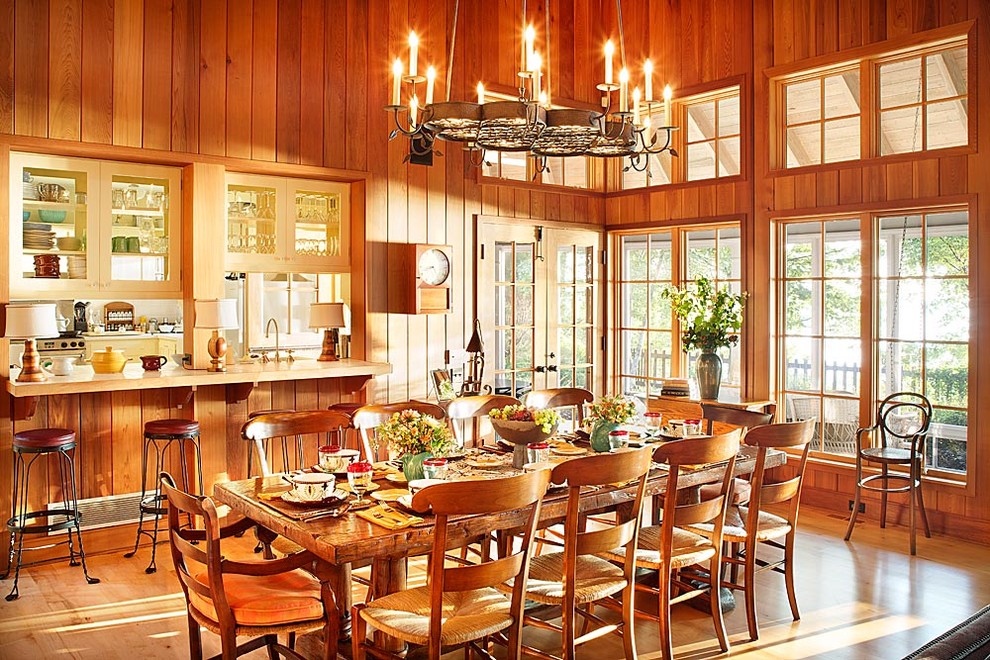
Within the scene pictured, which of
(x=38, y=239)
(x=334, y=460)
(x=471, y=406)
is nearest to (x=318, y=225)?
(x=38, y=239)

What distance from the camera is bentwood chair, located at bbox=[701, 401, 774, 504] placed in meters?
4.47

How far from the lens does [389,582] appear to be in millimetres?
3203

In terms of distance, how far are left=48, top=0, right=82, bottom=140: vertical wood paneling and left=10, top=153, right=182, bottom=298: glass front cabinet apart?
0.70 ft

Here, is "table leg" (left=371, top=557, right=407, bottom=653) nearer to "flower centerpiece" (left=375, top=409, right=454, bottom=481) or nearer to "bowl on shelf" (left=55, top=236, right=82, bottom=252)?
"flower centerpiece" (left=375, top=409, right=454, bottom=481)

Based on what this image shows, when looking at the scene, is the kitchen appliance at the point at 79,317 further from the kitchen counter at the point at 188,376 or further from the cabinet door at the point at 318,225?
the cabinet door at the point at 318,225

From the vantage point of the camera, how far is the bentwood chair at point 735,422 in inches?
176

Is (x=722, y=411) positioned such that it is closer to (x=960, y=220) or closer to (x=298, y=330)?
(x=960, y=220)

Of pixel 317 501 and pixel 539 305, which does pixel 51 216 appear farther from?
pixel 539 305

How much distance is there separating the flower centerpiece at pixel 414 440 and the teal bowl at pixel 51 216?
2.94 meters

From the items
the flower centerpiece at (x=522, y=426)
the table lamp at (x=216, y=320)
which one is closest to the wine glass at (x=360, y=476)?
the flower centerpiece at (x=522, y=426)

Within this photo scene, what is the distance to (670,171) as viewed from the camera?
721 centimetres

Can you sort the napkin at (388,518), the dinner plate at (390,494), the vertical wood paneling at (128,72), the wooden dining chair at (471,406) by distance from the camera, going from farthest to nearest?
the vertical wood paneling at (128,72), the wooden dining chair at (471,406), the dinner plate at (390,494), the napkin at (388,518)

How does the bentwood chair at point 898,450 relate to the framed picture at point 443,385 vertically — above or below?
below

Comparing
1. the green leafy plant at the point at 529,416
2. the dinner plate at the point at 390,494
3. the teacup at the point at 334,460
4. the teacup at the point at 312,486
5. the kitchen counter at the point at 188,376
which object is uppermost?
the kitchen counter at the point at 188,376
